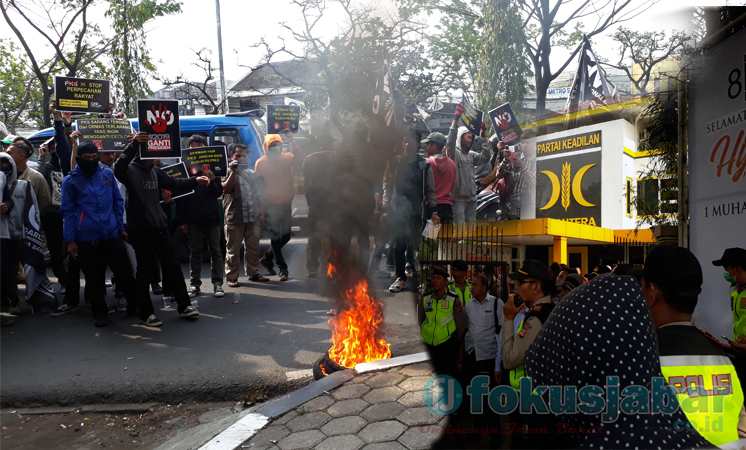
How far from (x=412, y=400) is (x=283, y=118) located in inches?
187

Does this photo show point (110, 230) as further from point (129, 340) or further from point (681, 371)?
point (681, 371)

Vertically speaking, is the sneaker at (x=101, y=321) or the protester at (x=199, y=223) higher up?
the protester at (x=199, y=223)

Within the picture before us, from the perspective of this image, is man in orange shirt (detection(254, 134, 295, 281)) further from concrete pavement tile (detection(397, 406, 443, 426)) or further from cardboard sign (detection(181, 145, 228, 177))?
concrete pavement tile (detection(397, 406, 443, 426))

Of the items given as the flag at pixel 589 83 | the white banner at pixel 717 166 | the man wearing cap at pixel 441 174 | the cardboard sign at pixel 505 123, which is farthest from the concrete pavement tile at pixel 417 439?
the flag at pixel 589 83

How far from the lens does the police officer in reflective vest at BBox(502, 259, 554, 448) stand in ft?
9.76

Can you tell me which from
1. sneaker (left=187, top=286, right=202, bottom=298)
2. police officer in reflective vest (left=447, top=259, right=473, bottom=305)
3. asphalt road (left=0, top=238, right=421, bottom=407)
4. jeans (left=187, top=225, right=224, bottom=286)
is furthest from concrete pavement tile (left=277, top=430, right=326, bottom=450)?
sneaker (left=187, top=286, right=202, bottom=298)

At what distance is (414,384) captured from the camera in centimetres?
388

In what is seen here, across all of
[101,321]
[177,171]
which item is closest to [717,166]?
[177,171]

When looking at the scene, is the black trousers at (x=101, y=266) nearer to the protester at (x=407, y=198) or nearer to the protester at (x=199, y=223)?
the protester at (x=199, y=223)

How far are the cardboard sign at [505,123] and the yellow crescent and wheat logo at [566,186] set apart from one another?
6.25 m

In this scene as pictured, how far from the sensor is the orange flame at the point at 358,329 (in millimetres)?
4555

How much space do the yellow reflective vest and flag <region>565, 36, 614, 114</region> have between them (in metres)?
10.5

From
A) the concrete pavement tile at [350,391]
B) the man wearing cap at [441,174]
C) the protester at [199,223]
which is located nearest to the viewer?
the concrete pavement tile at [350,391]

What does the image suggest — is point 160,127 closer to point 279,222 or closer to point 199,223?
point 199,223
